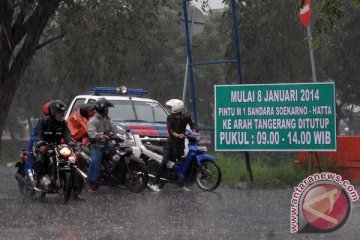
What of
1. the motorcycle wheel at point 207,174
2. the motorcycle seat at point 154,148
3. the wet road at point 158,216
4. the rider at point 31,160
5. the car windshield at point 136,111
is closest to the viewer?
the wet road at point 158,216

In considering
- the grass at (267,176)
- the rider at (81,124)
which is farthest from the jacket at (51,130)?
the grass at (267,176)

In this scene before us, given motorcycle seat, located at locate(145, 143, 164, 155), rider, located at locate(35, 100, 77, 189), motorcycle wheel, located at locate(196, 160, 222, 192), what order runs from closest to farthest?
rider, located at locate(35, 100, 77, 189) → motorcycle wheel, located at locate(196, 160, 222, 192) → motorcycle seat, located at locate(145, 143, 164, 155)

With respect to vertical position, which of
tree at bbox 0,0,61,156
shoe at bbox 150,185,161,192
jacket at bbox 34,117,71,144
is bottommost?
shoe at bbox 150,185,161,192

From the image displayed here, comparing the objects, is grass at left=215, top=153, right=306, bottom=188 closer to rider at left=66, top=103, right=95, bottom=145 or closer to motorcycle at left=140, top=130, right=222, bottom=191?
motorcycle at left=140, top=130, right=222, bottom=191

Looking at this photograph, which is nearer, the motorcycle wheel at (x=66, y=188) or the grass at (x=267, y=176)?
the motorcycle wheel at (x=66, y=188)

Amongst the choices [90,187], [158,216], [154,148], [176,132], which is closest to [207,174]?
[176,132]

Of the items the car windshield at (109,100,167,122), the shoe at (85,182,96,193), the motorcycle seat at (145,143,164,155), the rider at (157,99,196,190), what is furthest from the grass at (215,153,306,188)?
the shoe at (85,182,96,193)

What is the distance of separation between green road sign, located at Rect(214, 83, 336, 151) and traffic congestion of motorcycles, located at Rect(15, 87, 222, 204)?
819 millimetres

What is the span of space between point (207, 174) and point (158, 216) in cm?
439

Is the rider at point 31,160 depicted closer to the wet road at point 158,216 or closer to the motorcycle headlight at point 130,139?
the wet road at point 158,216

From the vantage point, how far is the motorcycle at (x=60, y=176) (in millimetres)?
13938

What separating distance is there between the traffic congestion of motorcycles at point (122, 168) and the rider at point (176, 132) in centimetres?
8

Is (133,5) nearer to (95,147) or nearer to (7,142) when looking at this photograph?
(95,147)

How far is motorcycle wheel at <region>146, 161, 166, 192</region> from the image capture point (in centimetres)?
1666
